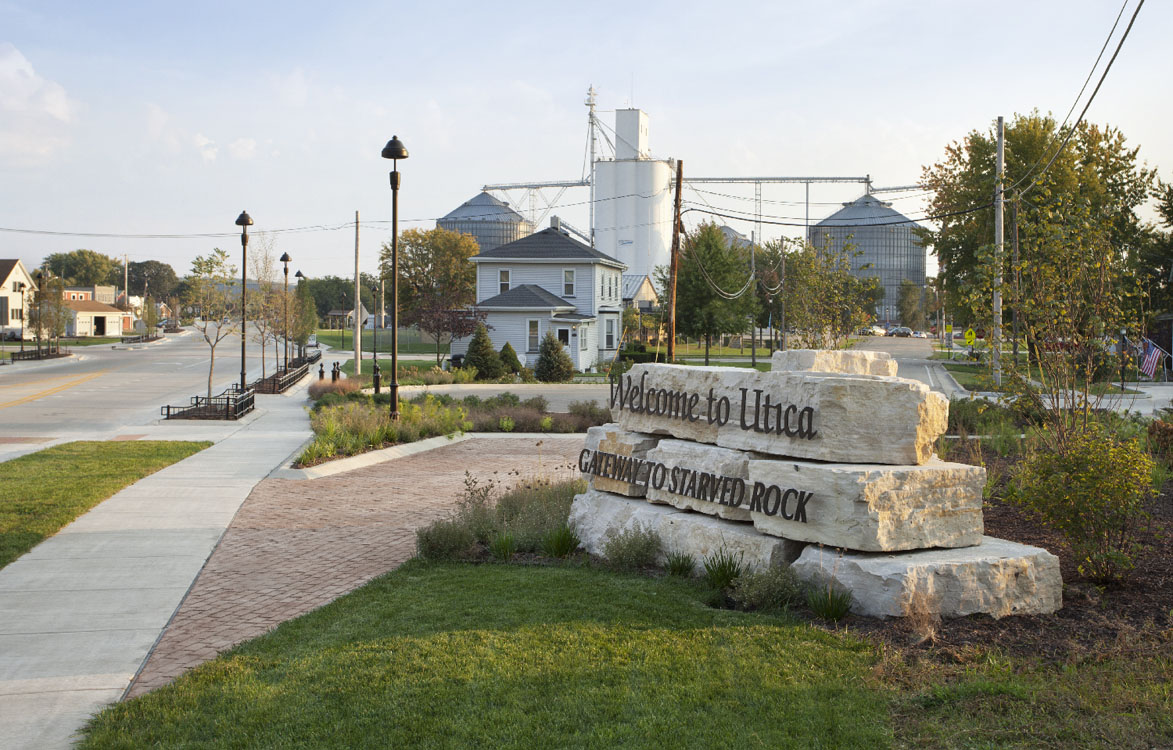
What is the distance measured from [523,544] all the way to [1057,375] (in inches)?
211

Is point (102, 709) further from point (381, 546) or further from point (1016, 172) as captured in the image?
point (1016, 172)

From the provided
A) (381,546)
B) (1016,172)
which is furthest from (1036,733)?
(1016,172)

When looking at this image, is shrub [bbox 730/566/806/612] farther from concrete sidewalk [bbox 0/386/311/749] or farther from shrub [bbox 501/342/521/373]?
shrub [bbox 501/342/521/373]

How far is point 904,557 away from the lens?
22.3 ft

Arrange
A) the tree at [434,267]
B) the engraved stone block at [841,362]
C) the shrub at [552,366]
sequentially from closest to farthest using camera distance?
the engraved stone block at [841,362] < the shrub at [552,366] < the tree at [434,267]

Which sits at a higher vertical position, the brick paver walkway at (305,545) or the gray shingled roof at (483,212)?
the gray shingled roof at (483,212)

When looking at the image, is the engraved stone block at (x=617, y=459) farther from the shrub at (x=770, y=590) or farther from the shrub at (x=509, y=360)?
the shrub at (x=509, y=360)

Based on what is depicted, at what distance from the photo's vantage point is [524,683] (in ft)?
17.2

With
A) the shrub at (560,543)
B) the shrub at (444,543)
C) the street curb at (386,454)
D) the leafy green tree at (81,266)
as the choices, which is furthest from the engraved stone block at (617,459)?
the leafy green tree at (81,266)

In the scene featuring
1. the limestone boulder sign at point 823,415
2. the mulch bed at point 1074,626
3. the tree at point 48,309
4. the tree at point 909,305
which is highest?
the tree at point 909,305

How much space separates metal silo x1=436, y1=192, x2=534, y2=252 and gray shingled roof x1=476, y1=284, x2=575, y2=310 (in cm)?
5705

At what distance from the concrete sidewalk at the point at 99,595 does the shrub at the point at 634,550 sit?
3.60 m

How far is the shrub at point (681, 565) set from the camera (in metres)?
7.71

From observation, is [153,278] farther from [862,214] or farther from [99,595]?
[99,595]
